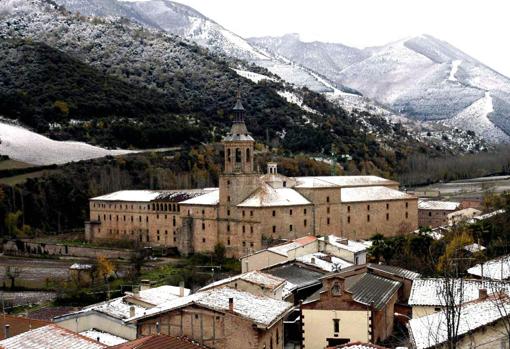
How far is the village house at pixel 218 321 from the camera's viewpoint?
2281cm

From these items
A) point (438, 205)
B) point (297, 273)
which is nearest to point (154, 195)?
point (438, 205)

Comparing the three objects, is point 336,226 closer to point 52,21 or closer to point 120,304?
point 120,304

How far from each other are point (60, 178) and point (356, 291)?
63356 mm

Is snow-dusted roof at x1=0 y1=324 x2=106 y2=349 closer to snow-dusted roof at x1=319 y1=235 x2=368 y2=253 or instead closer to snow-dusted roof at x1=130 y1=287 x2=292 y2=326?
snow-dusted roof at x1=130 y1=287 x2=292 y2=326

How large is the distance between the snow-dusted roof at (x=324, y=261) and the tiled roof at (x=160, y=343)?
14750 mm

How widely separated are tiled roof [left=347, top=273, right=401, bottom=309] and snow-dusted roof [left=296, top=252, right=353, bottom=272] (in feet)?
13.8

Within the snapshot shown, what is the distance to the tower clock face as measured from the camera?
27.2 m

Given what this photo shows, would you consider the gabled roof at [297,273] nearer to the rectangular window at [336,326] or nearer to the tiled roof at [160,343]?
the rectangular window at [336,326]

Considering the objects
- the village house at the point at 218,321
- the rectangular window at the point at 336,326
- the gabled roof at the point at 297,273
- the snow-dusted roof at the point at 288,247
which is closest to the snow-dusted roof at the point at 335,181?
the snow-dusted roof at the point at 288,247

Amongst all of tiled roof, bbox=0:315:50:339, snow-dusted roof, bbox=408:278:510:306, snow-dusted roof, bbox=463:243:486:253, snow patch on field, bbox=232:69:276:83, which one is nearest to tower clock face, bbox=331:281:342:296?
snow-dusted roof, bbox=408:278:510:306

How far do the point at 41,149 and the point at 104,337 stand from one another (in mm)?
78304

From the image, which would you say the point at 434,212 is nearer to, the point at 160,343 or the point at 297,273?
the point at 297,273

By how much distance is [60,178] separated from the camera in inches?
3450

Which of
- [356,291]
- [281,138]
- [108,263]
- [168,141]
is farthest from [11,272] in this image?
[281,138]
